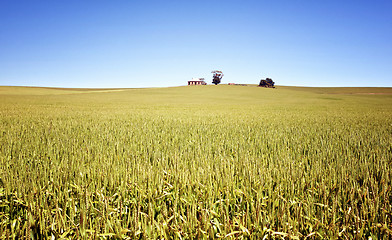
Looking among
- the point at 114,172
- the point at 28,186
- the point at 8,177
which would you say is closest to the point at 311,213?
the point at 114,172

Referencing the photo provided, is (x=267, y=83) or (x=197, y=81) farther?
(x=197, y=81)

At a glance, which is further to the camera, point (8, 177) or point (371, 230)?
point (8, 177)

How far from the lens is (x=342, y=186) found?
2201 millimetres

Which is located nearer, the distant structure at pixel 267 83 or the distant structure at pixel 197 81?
the distant structure at pixel 267 83

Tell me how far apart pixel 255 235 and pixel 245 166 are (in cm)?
108

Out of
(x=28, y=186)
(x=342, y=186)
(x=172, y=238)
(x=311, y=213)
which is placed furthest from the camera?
(x=342, y=186)

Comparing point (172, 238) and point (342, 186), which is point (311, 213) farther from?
point (172, 238)

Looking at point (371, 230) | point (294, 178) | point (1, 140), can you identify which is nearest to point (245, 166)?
point (294, 178)

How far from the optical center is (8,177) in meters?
2.29

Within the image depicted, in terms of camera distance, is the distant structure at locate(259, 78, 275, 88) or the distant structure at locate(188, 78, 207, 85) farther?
the distant structure at locate(188, 78, 207, 85)

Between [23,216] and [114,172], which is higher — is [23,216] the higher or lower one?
the lower one

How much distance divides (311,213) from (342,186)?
81 centimetres

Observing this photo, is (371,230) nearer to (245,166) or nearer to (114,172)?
(245,166)

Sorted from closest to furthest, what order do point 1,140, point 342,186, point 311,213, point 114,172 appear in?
1. point 311,213
2. point 342,186
3. point 114,172
4. point 1,140
